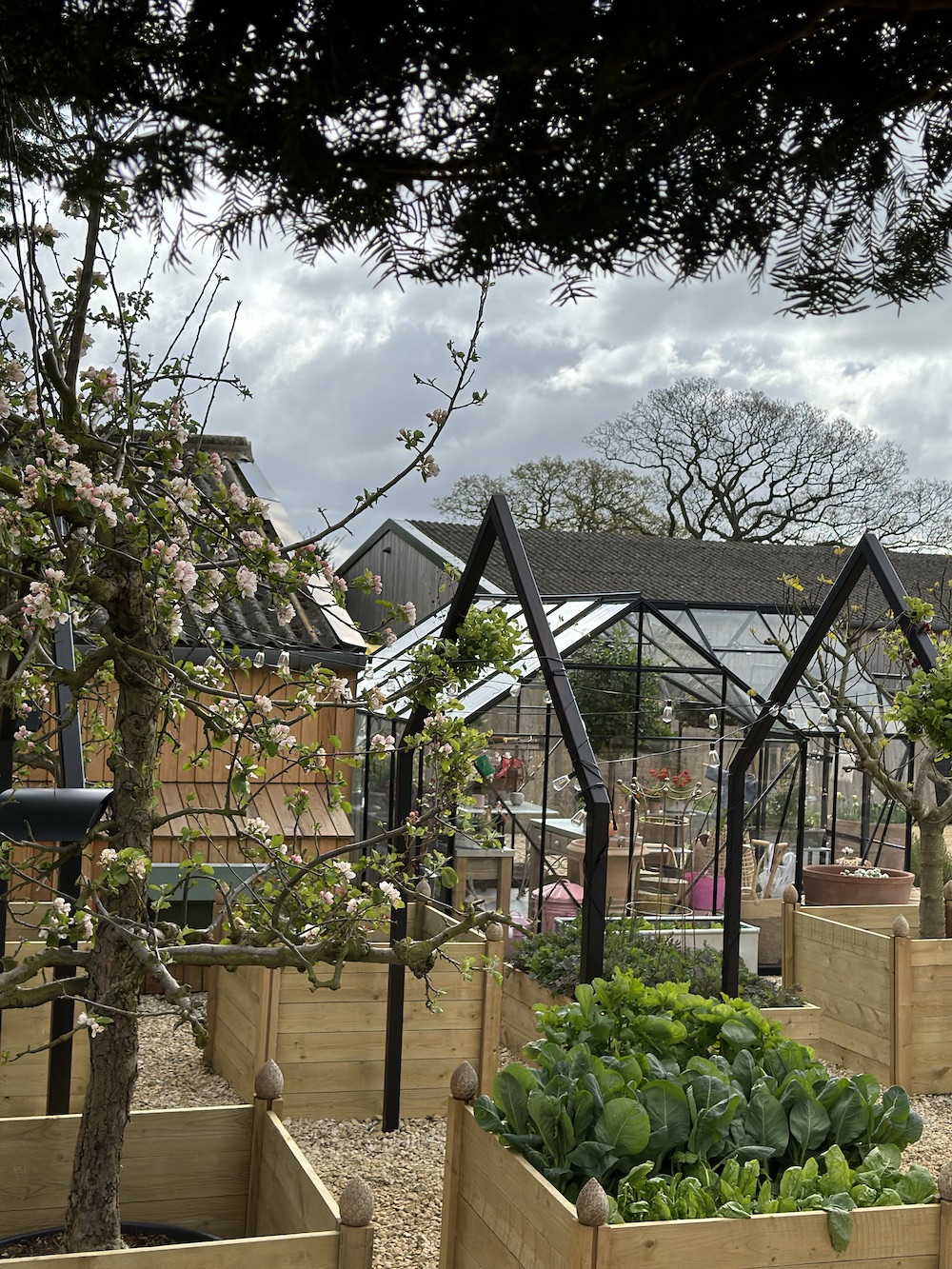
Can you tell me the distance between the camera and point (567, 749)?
4445 mm

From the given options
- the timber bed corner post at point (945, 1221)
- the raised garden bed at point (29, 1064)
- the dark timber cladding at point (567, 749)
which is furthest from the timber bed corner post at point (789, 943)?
the timber bed corner post at point (945, 1221)

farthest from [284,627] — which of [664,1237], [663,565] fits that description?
[663,565]

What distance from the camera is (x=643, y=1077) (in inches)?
134

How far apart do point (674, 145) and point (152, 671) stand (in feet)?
8.60

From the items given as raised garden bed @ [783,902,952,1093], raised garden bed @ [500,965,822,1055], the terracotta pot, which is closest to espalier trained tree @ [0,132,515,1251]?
raised garden bed @ [500,965,822,1055]

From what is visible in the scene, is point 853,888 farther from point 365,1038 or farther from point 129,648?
point 129,648

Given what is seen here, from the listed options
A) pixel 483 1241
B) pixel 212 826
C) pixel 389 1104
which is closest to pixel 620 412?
pixel 212 826

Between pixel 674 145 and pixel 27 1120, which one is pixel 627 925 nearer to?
pixel 27 1120

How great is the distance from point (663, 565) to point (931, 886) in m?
20.1

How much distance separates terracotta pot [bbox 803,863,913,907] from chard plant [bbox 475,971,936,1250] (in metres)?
6.47

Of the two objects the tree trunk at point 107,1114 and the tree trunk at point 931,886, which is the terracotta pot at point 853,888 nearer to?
the tree trunk at point 931,886

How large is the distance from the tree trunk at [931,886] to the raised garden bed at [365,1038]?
9.40ft

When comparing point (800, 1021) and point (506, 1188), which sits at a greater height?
point (506, 1188)

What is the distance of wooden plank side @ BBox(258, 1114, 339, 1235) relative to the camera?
335 centimetres
